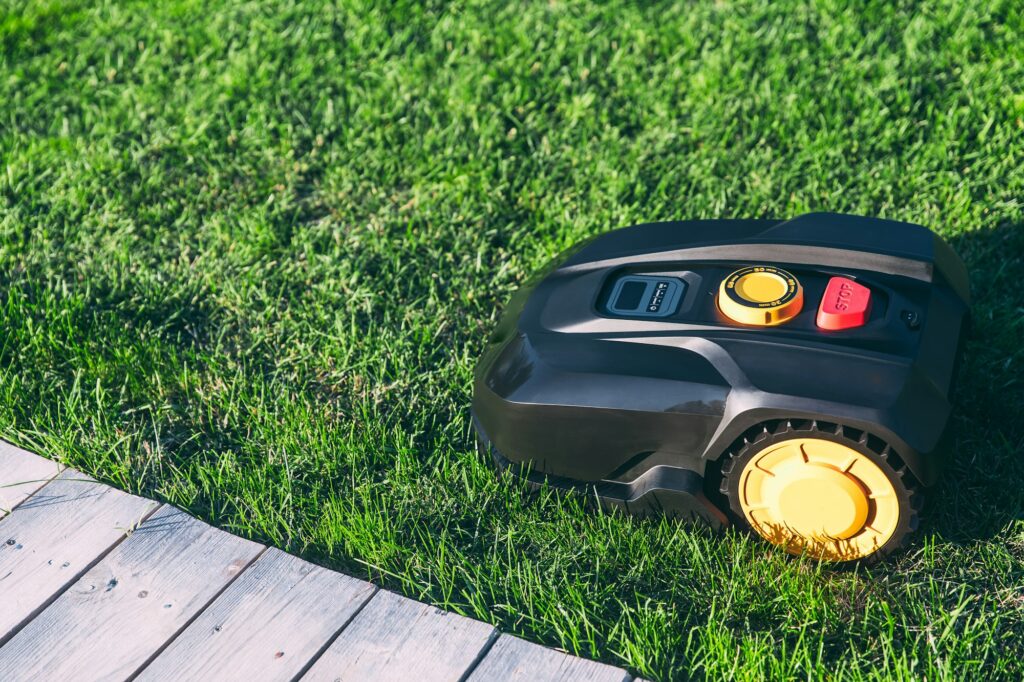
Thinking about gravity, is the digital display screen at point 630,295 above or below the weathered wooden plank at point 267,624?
above

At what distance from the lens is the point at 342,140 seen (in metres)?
3.65

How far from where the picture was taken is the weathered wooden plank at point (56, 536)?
216 centimetres

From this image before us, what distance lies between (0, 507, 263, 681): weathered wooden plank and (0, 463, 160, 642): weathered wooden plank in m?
0.03

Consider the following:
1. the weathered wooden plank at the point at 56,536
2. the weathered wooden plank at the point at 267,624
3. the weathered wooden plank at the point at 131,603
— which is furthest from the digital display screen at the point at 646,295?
the weathered wooden plank at the point at 56,536

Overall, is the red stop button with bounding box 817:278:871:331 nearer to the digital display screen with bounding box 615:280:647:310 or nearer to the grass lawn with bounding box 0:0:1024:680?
the digital display screen with bounding box 615:280:647:310

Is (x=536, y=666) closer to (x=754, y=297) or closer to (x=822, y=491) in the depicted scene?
(x=822, y=491)

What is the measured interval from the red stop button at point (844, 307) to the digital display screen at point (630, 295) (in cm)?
37

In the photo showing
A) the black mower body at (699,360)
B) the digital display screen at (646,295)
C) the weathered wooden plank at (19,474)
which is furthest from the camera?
the weathered wooden plank at (19,474)

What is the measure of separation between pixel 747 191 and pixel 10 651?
93.6 inches

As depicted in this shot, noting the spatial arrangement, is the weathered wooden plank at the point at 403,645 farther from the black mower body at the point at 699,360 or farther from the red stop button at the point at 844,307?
the red stop button at the point at 844,307

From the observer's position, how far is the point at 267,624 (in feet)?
6.81

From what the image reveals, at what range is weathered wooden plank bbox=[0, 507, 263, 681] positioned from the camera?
79.5 inches

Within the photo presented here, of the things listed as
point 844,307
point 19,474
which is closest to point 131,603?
point 19,474

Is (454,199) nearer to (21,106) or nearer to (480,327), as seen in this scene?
(480,327)
